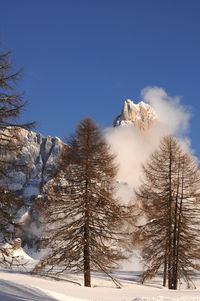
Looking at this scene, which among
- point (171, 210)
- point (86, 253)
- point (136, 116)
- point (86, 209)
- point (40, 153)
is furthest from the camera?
point (136, 116)

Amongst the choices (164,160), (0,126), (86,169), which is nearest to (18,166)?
(0,126)

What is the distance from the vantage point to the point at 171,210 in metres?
16.6

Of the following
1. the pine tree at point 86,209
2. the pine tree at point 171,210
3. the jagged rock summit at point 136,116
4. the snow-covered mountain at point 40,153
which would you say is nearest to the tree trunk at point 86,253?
the pine tree at point 86,209

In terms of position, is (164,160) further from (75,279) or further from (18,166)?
(18,166)

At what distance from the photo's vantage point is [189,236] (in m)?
16.2

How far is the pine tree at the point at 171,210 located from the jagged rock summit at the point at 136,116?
150891mm

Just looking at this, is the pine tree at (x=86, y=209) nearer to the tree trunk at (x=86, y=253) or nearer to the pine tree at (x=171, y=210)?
the tree trunk at (x=86, y=253)

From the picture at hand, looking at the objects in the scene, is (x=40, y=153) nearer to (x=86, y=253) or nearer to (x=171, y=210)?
(x=171, y=210)

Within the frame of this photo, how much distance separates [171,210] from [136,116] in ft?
519

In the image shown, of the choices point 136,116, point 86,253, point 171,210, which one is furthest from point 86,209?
point 136,116

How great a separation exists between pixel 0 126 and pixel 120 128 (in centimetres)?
15758

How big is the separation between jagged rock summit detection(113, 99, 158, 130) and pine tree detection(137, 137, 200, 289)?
151 metres

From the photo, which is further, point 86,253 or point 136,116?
point 136,116

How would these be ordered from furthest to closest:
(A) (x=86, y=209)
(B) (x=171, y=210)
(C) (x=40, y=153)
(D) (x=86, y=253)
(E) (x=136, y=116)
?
(E) (x=136, y=116)
(C) (x=40, y=153)
(B) (x=171, y=210)
(A) (x=86, y=209)
(D) (x=86, y=253)
